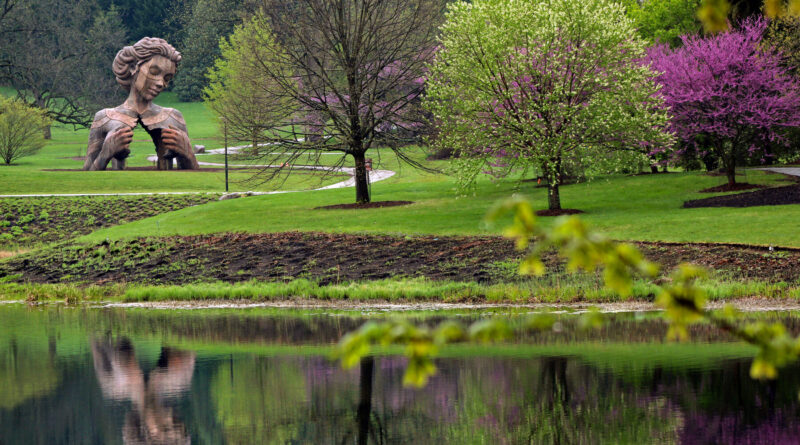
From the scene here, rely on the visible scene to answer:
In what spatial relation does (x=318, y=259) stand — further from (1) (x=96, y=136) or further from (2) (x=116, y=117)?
(1) (x=96, y=136)

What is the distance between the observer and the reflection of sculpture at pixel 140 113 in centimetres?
5200

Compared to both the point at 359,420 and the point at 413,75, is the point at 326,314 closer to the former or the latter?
the point at 359,420

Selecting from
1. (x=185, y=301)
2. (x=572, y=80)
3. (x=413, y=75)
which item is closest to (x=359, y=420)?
(x=185, y=301)

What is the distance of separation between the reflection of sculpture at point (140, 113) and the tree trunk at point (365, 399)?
39.4 metres

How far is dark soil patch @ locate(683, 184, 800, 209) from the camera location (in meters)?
29.9

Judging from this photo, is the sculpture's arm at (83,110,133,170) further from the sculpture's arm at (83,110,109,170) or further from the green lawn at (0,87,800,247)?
the green lawn at (0,87,800,247)

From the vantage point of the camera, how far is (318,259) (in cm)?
2633

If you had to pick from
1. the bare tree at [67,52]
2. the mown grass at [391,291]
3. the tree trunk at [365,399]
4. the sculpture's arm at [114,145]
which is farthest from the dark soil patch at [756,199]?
the bare tree at [67,52]

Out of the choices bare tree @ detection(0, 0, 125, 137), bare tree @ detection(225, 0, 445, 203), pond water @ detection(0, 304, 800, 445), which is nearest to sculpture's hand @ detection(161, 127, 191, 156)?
bare tree @ detection(225, 0, 445, 203)

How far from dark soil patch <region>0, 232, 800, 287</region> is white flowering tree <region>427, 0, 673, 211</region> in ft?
13.6

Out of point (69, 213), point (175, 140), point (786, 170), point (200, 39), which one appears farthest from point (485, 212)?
point (200, 39)

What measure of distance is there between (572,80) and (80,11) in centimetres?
9008

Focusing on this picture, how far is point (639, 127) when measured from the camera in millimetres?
29469

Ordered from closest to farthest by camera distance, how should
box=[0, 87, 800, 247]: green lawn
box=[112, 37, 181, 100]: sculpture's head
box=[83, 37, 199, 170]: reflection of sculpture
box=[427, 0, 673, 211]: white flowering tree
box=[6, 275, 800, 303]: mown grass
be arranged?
1. box=[6, 275, 800, 303]: mown grass
2. box=[0, 87, 800, 247]: green lawn
3. box=[427, 0, 673, 211]: white flowering tree
4. box=[112, 37, 181, 100]: sculpture's head
5. box=[83, 37, 199, 170]: reflection of sculpture
